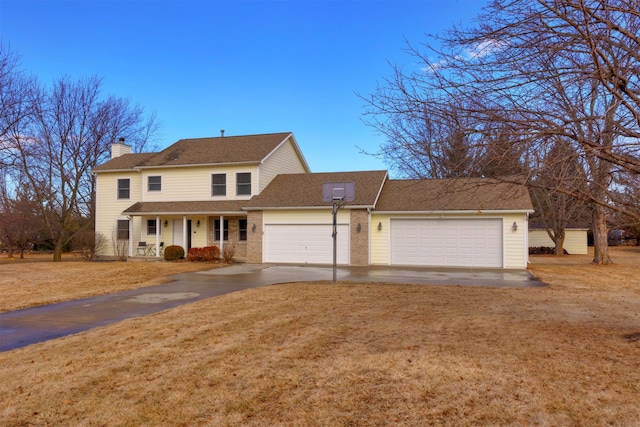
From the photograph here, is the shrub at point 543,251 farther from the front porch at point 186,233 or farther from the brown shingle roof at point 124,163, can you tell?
the brown shingle roof at point 124,163

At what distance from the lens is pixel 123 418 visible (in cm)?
380

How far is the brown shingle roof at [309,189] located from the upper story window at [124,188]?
8125 mm

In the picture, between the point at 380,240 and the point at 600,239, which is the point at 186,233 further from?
the point at 600,239

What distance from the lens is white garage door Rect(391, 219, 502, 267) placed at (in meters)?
18.5

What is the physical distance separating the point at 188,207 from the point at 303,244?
641 centimetres

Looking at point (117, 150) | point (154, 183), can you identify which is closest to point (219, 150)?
point (154, 183)

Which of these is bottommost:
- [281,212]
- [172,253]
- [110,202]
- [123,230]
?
[172,253]

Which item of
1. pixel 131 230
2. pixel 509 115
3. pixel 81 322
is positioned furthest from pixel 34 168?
pixel 509 115


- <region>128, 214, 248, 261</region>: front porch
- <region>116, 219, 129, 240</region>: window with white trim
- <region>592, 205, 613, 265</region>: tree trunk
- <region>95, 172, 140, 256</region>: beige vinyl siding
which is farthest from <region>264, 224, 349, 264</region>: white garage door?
<region>592, 205, 613, 265</region>: tree trunk

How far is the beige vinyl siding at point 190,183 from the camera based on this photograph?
22.5 meters

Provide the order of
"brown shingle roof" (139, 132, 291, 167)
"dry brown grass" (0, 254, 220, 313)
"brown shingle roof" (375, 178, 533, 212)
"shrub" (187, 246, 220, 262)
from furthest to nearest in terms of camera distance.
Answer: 1. "brown shingle roof" (139, 132, 291, 167)
2. "shrub" (187, 246, 220, 262)
3. "brown shingle roof" (375, 178, 533, 212)
4. "dry brown grass" (0, 254, 220, 313)

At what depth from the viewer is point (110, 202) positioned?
25.2m

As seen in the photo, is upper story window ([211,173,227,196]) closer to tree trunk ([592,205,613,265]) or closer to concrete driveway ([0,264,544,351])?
concrete driveway ([0,264,544,351])

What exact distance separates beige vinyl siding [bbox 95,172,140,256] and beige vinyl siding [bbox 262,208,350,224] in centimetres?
866
